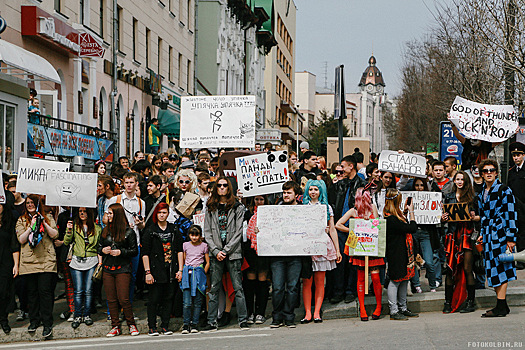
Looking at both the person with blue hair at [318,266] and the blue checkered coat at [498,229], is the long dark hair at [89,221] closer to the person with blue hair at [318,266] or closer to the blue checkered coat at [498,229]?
the person with blue hair at [318,266]

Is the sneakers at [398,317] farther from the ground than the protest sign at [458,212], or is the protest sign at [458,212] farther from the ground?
the protest sign at [458,212]

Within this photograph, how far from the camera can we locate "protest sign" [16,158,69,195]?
31.8ft

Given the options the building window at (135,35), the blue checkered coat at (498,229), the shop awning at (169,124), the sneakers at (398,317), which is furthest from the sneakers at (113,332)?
the shop awning at (169,124)

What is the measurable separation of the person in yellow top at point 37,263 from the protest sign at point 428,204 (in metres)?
4.85

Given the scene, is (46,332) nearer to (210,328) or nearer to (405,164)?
(210,328)

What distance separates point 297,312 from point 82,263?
2960mm

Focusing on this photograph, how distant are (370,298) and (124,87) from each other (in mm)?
17317

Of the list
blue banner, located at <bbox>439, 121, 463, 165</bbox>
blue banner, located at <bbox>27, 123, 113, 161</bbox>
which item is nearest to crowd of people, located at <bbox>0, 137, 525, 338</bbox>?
blue banner, located at <bbox>27, 123, 113, 161</bbox>

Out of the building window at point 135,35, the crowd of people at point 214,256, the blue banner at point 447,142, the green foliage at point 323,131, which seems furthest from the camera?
the green foliage at point 323,131

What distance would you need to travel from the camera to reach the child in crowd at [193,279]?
963cm

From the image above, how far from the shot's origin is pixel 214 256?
970cm

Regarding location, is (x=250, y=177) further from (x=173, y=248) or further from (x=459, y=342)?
(x=459, y=342)

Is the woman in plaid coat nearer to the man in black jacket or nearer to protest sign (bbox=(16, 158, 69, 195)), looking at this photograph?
the man in black jacket

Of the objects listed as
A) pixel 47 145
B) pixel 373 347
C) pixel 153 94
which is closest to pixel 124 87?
pixel 153 94
